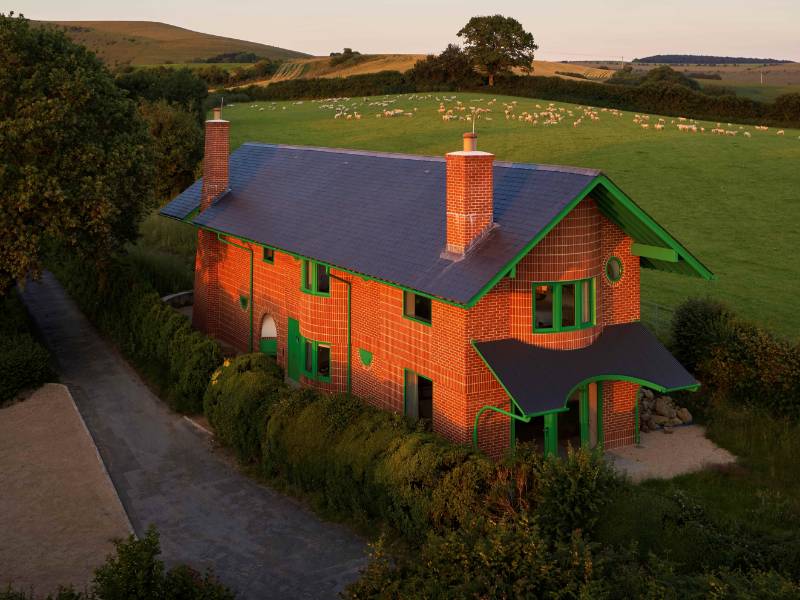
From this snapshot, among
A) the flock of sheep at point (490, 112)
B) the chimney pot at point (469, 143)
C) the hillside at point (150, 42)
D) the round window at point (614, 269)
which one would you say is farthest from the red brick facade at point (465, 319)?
the hillside at point (150, 42)

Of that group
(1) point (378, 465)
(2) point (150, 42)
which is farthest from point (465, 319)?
(2) point (150, 42)

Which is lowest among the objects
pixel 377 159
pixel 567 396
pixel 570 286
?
pixel 567 396

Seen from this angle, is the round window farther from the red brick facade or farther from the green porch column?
the green porch column

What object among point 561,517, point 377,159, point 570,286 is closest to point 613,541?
point 561,517

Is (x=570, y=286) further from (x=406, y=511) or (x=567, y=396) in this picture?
(x=406, y=511)

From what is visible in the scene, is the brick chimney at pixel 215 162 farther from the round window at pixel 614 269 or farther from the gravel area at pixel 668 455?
the gravel area at pixel 668 455

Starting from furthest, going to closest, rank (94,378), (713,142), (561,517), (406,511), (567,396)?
(713,142) → (94,378) → (567,396) → (406,511) → (561,517)
